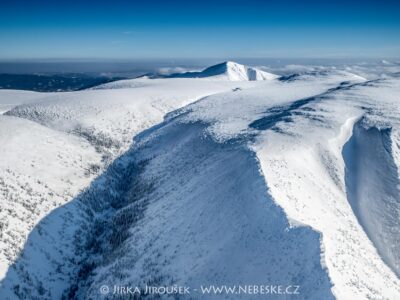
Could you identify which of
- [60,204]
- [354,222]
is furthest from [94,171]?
[354,222]

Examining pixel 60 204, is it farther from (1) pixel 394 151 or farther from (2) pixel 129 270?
(1) pixel 394 151
